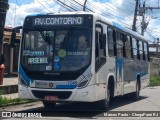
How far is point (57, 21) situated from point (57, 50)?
999 mm

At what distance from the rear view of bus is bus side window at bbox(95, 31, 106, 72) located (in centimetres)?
35

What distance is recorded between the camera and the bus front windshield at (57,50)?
12.9m

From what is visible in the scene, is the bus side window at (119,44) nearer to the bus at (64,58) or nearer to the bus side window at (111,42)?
the bus side window at (111,42)

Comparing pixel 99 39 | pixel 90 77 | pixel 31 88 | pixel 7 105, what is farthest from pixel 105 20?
pixel 7 105

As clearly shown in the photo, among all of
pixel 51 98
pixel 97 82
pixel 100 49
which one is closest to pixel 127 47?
pixel 100 49

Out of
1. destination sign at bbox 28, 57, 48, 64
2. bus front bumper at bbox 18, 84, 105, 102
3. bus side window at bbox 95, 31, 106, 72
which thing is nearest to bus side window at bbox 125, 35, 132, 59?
bus side window at bbox 95, 31, 106, 72

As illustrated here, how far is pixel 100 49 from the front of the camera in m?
13.4

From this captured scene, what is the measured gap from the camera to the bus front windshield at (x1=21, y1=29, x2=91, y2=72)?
42.4 ft

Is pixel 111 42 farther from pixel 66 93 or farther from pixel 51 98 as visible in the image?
pixel 51 98

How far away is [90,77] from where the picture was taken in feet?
41.9

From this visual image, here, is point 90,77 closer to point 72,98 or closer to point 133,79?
point 72,98

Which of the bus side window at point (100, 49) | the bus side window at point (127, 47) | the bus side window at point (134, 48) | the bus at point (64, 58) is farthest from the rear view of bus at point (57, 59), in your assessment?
the bus side window at point (134, 48)

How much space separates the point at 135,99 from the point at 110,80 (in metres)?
5.57

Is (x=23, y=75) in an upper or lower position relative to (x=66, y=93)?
upper
